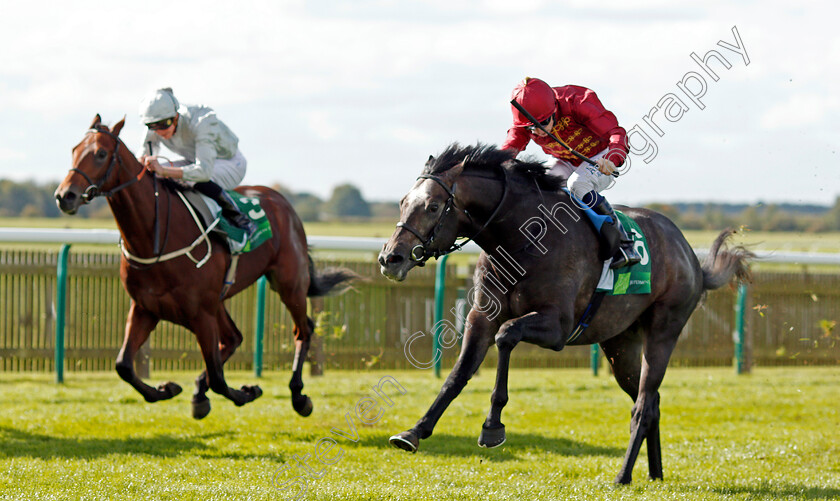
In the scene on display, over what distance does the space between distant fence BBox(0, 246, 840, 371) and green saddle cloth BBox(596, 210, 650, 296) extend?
12.2ft

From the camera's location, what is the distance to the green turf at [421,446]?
17.1ft

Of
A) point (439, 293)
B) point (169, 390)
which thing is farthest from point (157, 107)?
point (439, 293)

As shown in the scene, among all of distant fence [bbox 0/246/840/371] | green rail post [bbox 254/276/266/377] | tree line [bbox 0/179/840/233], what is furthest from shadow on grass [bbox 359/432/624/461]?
tree line [bbox 0/179/840/233]

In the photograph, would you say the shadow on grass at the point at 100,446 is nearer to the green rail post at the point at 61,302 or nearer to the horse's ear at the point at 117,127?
the horse's ear at the point at 117,127

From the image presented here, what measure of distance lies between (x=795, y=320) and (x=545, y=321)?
8401 millimetres

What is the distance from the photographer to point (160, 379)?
10242 millimetres

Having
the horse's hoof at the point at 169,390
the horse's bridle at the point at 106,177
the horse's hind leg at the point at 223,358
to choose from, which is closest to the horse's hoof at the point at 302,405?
the horse's hind leg at the point at 223,358

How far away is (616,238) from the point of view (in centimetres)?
521

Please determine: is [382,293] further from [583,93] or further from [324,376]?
[583,93]

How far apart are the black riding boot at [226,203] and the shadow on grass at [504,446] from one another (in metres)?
1.72

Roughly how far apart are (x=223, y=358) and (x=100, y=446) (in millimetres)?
1075

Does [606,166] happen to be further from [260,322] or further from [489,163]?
[260,322]

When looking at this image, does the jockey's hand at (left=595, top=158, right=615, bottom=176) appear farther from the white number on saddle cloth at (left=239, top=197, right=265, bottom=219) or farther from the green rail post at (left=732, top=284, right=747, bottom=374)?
the green rail post at (left=732, top=284, right=747, bottom=374)

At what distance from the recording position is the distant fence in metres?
10.1
